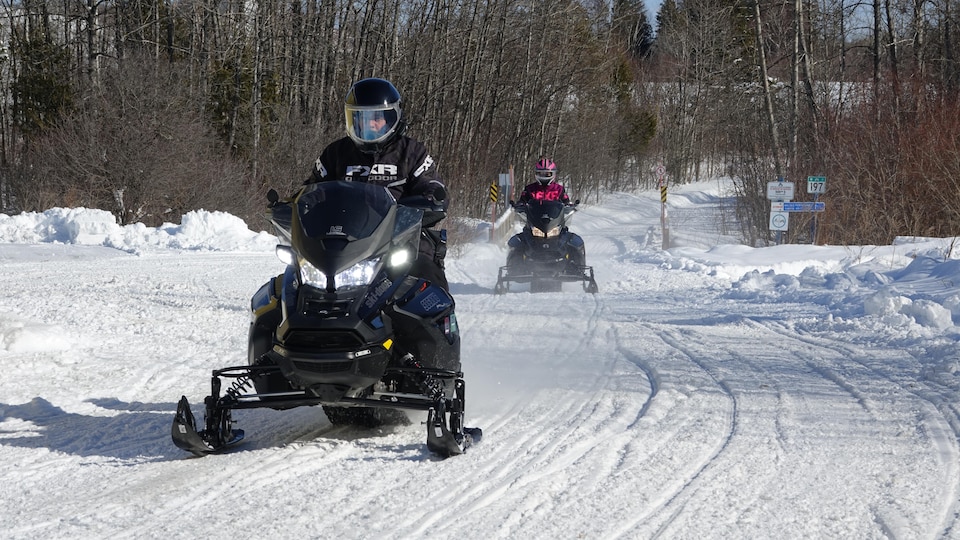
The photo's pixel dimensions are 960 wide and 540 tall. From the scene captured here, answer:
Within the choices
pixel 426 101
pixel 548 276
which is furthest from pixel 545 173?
pixel 426 101

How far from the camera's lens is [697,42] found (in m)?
62.2

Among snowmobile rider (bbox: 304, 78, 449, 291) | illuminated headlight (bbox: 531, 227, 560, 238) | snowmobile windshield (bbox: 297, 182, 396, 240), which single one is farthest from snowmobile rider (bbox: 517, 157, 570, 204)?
snowmobile windshield (bbox: 297, 182, 396, 240)

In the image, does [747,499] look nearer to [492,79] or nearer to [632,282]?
[632,282]

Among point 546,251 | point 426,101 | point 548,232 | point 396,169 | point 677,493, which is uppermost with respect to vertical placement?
point 426,101

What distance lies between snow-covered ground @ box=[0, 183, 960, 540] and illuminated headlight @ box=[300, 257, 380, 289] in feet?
2.86

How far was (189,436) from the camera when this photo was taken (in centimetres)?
466

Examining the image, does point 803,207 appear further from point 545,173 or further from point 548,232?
point 548,232

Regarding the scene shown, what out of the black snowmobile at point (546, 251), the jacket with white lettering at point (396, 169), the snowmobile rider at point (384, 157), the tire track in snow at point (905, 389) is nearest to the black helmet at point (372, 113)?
the snowmobile rider at point (384, 157)

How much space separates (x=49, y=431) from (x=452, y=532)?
2.91 metres

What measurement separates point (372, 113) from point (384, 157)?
1.00 feet

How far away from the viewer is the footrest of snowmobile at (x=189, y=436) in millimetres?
4668

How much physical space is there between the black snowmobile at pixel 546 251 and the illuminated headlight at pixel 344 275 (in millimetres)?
9199

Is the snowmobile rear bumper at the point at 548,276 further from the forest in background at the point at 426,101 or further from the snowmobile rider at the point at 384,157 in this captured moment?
the snowmobile rider at the point at 384,157

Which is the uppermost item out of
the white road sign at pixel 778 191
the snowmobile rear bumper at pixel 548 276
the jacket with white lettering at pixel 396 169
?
the jacket with white lettering at pixel 396 169
